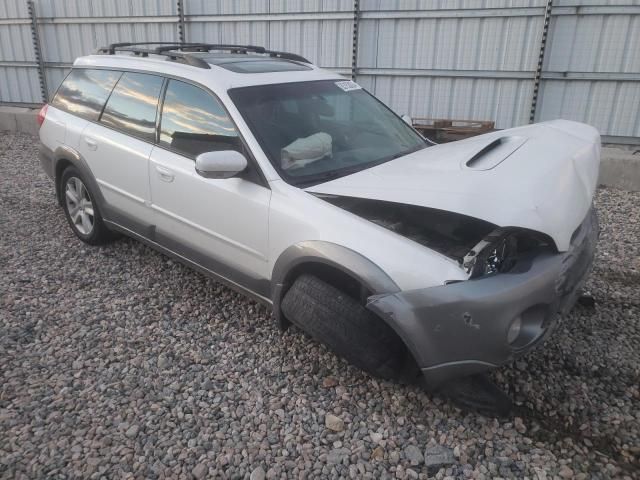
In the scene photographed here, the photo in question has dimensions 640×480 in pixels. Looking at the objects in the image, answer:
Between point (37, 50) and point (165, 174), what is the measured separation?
949cm

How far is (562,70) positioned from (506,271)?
6.18 m

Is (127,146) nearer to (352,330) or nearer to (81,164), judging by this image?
(81,164)

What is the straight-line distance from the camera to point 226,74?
3461 mm

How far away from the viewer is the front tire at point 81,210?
15.0ft

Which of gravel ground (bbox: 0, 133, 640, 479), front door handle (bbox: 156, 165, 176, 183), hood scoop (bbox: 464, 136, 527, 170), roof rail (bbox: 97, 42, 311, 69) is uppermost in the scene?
roof rail (bbox: 97, 42, 311, 69)

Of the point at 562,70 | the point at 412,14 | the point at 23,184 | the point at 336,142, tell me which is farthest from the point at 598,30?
the point at 23,184

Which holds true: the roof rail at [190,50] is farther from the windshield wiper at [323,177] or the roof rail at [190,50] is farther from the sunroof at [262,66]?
the windshield wiper at [323,177]

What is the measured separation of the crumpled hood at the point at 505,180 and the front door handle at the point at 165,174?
1.18m

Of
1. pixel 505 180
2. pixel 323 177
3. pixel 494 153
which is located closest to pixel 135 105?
pixel 323 177

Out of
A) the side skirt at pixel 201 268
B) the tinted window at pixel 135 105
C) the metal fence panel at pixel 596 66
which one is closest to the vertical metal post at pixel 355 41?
the metal fence panel at pixel 596 66

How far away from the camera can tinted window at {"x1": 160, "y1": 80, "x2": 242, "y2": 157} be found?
3.27m

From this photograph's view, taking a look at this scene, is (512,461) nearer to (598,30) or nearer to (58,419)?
(58,419)

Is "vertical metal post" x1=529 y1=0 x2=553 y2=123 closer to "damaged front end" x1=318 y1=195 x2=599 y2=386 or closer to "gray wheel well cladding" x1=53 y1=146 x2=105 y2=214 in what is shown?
"damaged front end" x1=318 y1=195 x2=599 y2=386

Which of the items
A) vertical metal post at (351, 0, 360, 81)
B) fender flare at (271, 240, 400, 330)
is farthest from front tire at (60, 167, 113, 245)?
vertical metal post at (351, 0, 360, 81)
